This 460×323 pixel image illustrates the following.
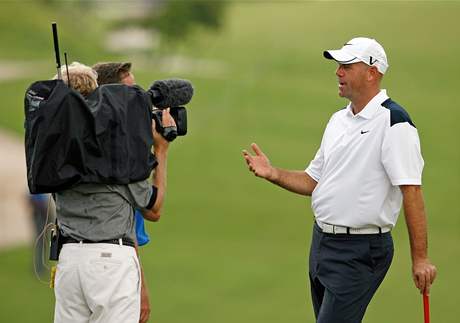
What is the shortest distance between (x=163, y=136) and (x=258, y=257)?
266 inches

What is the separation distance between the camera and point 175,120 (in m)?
3.39

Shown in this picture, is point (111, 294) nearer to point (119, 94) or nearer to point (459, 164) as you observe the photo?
point (119, 94)

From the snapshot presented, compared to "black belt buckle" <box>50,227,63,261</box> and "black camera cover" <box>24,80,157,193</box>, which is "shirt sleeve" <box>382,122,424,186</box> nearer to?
"black camera cover" <box>24,80,157,193</box>

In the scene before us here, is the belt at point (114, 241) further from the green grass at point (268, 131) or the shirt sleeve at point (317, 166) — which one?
the green grass at point (268, 131)

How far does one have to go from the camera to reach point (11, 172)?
40.1ft

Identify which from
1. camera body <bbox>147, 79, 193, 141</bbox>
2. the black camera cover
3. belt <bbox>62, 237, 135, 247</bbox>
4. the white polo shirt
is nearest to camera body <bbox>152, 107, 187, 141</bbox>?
camera body <bbox>147, 79, 193, 141</bbox>

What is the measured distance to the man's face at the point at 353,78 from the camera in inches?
145

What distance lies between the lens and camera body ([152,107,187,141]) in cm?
334

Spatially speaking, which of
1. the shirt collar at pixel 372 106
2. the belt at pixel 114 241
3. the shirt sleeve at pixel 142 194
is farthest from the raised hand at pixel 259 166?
the belt at pixel 114 241

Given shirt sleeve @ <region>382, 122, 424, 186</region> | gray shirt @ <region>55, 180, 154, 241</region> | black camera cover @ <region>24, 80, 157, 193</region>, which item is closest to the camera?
black camera cover @ <region>24, 80, 157, 193</region>

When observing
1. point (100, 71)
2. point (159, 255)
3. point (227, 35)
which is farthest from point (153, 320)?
point (227, 35)

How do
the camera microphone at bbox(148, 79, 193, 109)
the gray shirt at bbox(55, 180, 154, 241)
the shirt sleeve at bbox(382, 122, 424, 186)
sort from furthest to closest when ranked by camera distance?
the shirt sleeve at bbox(382, 122, 424, 186) < the camera microphone at bbox(148, 79, 193, 109) < the gray shirt at bbox(55, 180, 154, 241)

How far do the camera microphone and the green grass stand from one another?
18.3 feet

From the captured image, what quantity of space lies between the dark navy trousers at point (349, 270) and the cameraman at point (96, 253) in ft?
2.54
